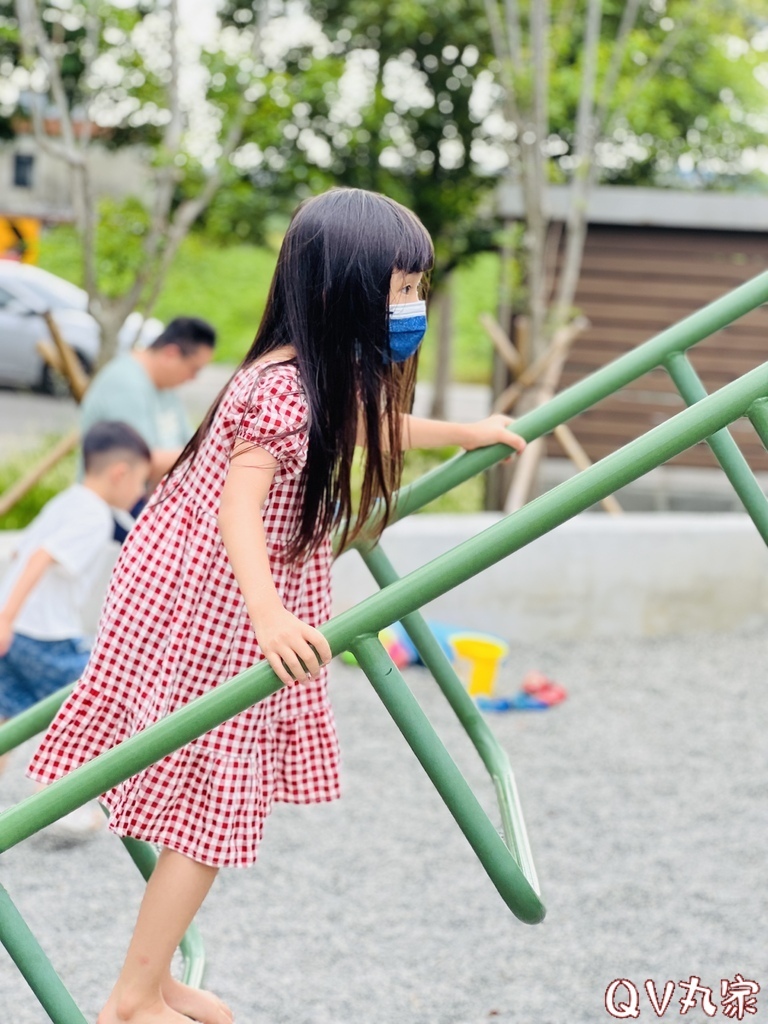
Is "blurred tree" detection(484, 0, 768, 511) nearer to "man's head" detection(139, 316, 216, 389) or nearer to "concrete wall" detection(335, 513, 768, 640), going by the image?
"concrete wall" detection(335, 513, 768, 640)

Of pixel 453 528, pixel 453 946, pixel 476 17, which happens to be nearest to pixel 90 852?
pixel 453 946

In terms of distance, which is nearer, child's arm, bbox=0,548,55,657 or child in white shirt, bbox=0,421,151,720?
child's arm, bbox=0,548,55,657

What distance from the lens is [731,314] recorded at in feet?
6.23

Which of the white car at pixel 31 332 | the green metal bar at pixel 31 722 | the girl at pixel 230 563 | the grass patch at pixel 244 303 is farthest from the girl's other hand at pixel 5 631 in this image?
the grass patch at pixel 244 303

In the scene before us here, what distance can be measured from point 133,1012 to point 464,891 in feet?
3.93

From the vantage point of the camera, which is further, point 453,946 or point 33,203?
point 33,203

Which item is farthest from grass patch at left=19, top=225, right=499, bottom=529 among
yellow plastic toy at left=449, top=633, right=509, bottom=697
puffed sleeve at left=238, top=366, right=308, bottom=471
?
puffed sleeve at left=238, top=366, right=308, bottom=471

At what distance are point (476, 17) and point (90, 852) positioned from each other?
5.98 meters

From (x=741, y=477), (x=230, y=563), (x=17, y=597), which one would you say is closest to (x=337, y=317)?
(x=230, y=563)

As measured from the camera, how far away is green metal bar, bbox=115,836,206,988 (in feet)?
5.66

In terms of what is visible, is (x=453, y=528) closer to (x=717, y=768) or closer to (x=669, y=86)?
(x=717, y=768)

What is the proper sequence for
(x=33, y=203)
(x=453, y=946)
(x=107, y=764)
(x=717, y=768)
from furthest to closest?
(x=33, y=203)
(x=717, y=768)
(x=453, y=946)
(x=107, y=764)

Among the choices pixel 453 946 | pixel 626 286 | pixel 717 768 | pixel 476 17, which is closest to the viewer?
pixel 453 946

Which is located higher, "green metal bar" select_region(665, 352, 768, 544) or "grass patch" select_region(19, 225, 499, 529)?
"green metal bar" select_region(665, 352, 768, 544)
